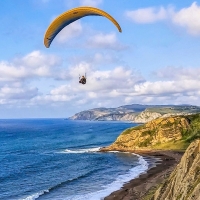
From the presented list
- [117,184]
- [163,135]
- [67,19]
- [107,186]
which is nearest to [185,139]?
[163,135]

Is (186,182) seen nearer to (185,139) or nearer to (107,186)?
(107,186)

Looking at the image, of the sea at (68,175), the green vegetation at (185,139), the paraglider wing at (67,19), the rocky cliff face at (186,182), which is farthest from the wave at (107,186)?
the paraglider wing at (67,19)

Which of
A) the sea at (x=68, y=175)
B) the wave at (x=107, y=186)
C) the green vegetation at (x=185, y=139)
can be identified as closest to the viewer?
the wave at (x=107, y=186)

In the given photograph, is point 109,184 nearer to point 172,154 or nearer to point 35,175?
point 35,175

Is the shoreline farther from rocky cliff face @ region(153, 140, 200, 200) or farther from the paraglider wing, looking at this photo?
the paraglider wing

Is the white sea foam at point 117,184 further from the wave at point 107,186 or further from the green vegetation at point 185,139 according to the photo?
the green vegetation at point 185,139

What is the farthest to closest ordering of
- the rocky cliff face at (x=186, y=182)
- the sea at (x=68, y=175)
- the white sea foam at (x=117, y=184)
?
the sea at (x=68, y=175), the white sea foam at (x=117, y=184), the rocky cliff face at (x=186, y=182)
